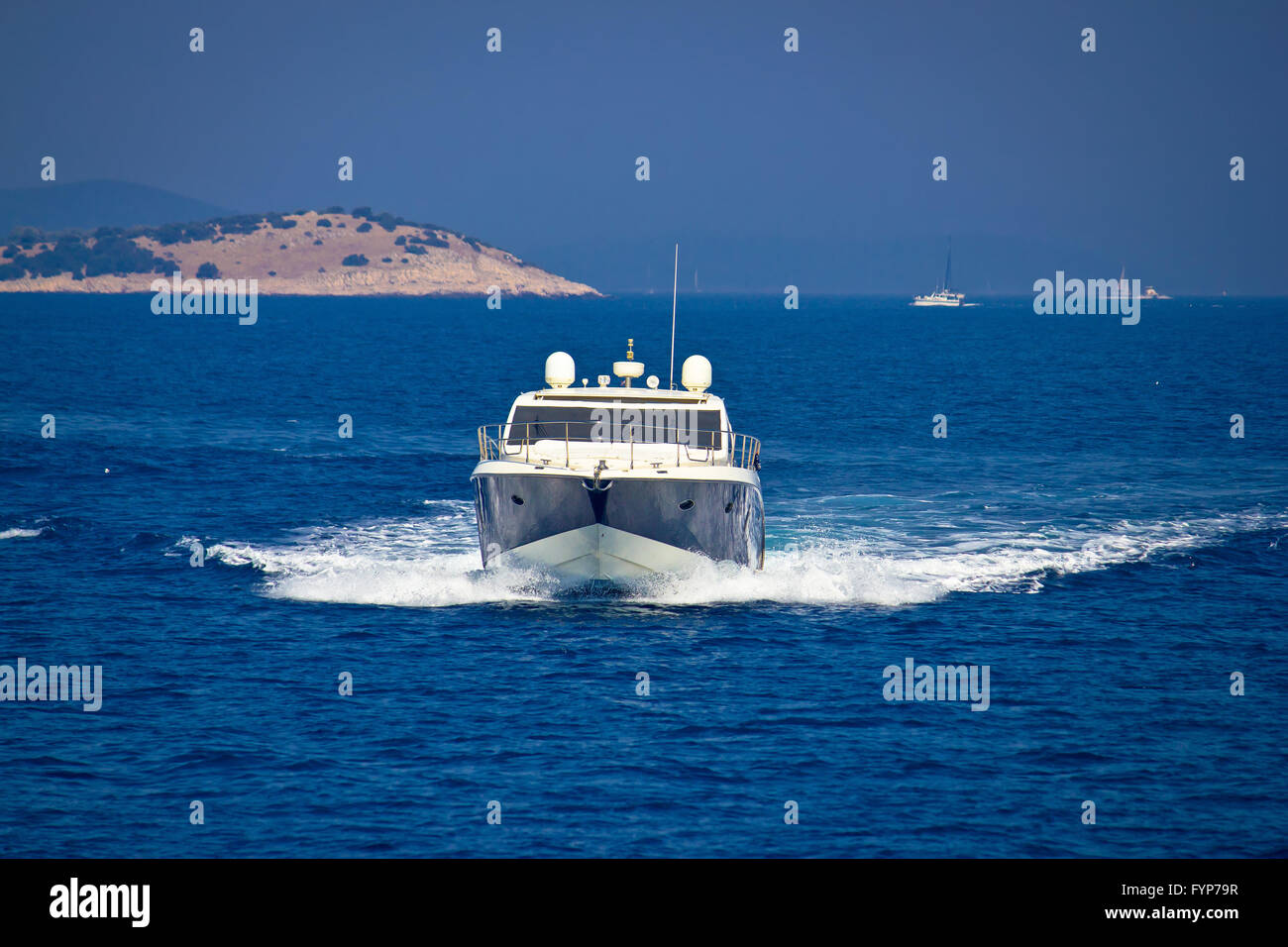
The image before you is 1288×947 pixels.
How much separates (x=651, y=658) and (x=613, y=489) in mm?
3566

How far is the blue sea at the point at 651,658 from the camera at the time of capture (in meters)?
16.4

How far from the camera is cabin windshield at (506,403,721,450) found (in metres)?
27.5

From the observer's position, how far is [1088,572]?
97.5 feet

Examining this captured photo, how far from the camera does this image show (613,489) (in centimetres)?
2491

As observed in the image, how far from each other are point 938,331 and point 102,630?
147844 mm

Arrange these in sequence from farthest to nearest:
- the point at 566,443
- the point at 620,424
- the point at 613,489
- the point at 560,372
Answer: the point at 560,372 < the point at 620,424 < the point at 566,443 < the point at 613,489

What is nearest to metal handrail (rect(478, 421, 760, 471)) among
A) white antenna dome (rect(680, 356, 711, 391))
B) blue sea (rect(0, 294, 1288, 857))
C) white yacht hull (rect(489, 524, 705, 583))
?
white yacht hull (rect(489, 524, 705, 583))

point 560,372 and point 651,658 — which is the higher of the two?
point 560,372

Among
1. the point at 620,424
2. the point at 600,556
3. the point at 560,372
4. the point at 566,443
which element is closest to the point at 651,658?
the point at 600,556

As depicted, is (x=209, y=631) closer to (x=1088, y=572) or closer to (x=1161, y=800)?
(x=1161, y=800)

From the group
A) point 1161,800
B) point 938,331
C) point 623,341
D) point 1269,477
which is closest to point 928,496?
point 1269,477

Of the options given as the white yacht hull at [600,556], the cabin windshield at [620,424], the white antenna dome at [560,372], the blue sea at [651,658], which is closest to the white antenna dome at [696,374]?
the cabin windshield at [620,424]

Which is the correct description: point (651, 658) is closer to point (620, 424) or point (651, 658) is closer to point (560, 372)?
point (620, 424)

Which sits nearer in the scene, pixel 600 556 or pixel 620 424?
pixel 600 556
